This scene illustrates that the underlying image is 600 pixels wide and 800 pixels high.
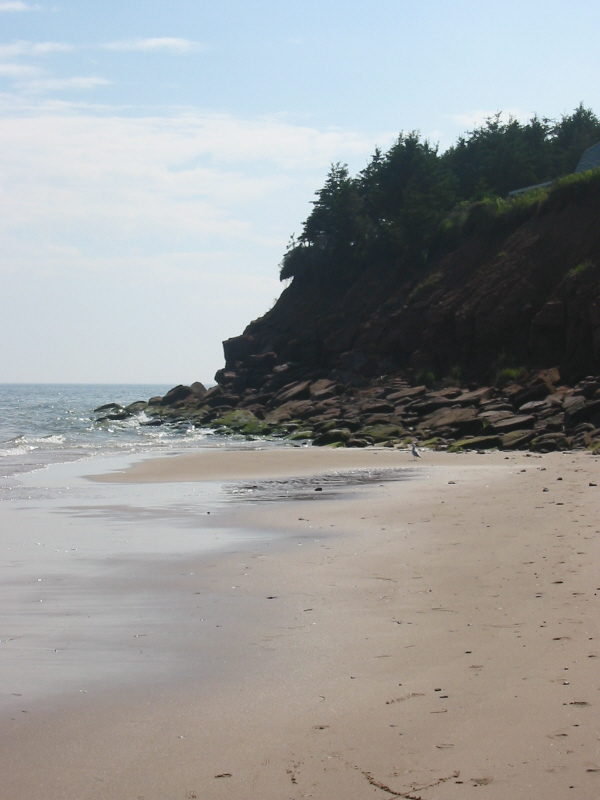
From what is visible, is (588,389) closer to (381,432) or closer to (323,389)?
(381,432)

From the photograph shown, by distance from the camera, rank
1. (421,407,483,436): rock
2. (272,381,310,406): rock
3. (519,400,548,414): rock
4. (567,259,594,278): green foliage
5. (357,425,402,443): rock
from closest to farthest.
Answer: (519,400,548,414): rock → (421,407,483,436): rock → (357,425,402,443): rock → (567,259,594,278): green foliage → (272,381,310,406): rock

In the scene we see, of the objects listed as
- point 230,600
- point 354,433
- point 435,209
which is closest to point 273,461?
point 354,433

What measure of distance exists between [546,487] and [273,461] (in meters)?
10.8

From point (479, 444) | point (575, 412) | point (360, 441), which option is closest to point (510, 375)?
point (360, 441)

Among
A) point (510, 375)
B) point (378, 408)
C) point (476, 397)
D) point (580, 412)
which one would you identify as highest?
point (510, 375)

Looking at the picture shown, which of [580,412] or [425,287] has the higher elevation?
[425,287]

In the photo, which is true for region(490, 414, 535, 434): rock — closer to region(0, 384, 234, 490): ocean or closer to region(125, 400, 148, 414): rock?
region(0, 384, 234, 490): ocean

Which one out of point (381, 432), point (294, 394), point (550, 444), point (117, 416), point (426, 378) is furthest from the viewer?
point (117, 416)

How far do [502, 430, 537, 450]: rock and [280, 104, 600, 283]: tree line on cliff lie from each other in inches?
872

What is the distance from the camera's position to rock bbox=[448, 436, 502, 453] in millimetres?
22312

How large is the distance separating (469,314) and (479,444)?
14.6 metres

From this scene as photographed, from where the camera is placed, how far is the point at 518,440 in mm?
21750

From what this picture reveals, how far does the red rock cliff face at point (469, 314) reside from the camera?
30.3 metres

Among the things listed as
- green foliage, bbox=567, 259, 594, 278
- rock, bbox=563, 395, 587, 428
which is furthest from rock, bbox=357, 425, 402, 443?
green foliage, bbox=567, 259, 594, 278
